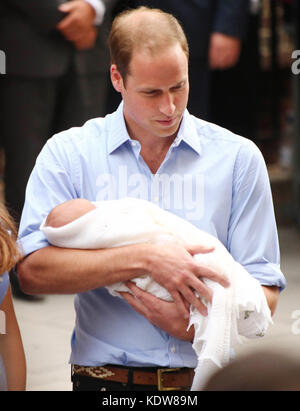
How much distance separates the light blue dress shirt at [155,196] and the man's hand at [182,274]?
0.18 meters

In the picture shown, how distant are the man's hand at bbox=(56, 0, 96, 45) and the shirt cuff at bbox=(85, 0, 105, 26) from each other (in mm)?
16

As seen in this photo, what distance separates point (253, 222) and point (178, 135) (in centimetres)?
29

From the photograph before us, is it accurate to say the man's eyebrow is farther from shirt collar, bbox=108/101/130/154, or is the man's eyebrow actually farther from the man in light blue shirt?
shirt collar, bbox=108/101/130/154

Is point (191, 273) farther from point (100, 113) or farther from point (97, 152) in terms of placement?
point (100, 113)

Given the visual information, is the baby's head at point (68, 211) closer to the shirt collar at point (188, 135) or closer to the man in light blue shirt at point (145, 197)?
the man in light blue shirt at point (145, 197)

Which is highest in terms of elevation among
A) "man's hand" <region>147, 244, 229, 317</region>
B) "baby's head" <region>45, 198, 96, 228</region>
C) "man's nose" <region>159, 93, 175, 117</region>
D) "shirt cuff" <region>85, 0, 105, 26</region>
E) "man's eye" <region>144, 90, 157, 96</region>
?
"man's eye" <region>144, 90, 157, 96</region>

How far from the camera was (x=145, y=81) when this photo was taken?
7.10 ft

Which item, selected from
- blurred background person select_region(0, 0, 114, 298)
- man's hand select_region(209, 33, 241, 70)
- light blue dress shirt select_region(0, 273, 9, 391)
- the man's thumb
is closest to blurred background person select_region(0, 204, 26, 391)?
light blue dress shirt select_region(0, 273, 9, 391)

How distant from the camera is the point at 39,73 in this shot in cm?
449

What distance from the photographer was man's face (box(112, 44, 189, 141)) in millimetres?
2129

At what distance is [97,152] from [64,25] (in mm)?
2254

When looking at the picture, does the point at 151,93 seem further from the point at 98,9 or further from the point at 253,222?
the point at 98,9

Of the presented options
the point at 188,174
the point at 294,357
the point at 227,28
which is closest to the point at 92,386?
the point at 188,174

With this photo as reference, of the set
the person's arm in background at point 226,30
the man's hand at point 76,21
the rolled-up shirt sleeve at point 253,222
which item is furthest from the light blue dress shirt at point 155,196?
the person's arm in background at point 226,30
